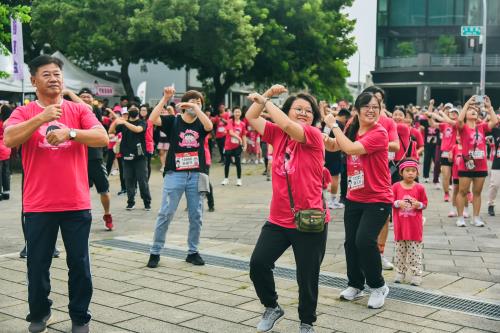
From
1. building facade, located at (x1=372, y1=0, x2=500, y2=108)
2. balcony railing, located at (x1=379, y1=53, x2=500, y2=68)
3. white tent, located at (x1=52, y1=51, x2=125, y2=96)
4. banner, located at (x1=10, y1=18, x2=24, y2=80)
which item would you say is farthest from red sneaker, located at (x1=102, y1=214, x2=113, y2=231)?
balcony railing, located at (x1=379, y1=53, x2=500, y2=68)

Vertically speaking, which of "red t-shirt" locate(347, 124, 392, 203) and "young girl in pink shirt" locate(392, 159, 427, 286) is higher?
"red t-shirt" locate(347, 124, 392, 203)

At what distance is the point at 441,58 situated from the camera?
47.0 metres

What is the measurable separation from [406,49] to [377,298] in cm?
4573

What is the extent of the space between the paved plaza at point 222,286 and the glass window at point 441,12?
1653 inches

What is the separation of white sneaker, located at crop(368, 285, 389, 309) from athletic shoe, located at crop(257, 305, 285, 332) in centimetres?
99

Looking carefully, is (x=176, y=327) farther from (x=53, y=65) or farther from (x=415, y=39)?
(x=415, y=39)

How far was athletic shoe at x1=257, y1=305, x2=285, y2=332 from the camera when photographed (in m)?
4.75

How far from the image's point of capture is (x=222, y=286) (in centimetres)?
610

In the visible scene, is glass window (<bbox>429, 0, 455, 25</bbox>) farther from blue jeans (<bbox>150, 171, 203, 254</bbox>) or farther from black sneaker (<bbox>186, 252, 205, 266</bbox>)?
black sneaker (<bbox>186, 252, 205, 266</bbox>)

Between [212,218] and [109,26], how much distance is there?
44.3ft

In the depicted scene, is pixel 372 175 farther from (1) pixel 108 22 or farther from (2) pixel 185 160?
(1) pixel 108 22

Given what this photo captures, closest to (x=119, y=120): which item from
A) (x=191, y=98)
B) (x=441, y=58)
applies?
(x=191, y=98)

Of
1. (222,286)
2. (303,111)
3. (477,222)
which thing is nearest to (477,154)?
(477,222)

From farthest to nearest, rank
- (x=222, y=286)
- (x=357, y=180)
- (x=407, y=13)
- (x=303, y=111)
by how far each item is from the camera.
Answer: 1. (x=407, y=13)
2. (x=222, y=286)
3. (x=357, y=180)
4. (x=303, y=111)
